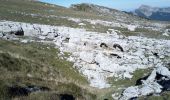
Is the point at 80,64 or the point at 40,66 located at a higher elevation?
the point at 40,66

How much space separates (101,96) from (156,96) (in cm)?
827

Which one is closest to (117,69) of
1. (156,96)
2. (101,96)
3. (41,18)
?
(101,96)

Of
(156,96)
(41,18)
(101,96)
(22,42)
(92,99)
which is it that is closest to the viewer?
(156,96)

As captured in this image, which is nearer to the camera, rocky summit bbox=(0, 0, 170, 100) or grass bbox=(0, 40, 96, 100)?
rocky summit bbox=(0, 0, 170, 100)

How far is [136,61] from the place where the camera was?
41.7 metres

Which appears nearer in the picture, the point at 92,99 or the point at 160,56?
the point at 92,99

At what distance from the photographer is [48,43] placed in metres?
43.2

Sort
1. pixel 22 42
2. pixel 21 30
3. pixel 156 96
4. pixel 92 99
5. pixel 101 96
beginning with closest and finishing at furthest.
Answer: pixel 156 96, pixel 92 99, pixel 101 96, pixel 22 42, pixel 21 30

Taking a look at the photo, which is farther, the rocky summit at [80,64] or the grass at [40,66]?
the grass at [40,66]

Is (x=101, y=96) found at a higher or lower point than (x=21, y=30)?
lower

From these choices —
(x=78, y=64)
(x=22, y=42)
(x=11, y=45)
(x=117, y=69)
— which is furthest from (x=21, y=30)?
(x=117, y=69)

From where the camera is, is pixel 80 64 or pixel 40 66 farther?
pixel 80 64

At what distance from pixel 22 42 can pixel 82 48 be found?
6.73 m

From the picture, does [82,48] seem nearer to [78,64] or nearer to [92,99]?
[78,64]
